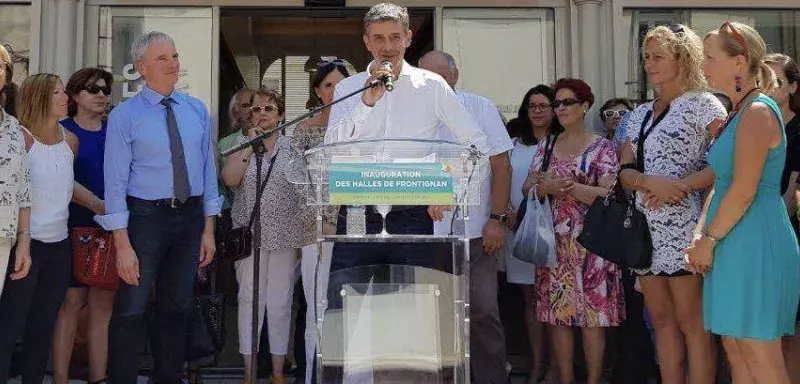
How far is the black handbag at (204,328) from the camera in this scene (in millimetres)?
5059

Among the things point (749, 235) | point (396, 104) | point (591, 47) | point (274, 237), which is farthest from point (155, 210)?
point (591, 47)

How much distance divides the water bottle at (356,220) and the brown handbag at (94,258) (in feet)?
6.53

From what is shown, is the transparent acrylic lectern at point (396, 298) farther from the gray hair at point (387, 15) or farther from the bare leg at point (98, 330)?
the bare leg at point (98, 330)

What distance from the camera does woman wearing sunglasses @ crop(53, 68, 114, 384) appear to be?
4758mm

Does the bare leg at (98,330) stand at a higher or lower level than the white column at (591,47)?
lower

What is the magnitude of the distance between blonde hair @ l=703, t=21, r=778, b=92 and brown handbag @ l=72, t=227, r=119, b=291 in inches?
131

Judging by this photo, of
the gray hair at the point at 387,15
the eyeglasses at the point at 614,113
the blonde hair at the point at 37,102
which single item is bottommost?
the blonde hair at the point at 37,102

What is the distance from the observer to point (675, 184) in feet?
12.6

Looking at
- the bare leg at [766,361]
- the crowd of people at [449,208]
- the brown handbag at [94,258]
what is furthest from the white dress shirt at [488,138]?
the brown handbag at [94,258]

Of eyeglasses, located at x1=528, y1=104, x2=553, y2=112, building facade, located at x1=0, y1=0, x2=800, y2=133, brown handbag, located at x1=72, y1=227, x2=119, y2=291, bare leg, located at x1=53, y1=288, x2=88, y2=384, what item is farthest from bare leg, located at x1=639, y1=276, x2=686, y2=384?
bare leg, located at x1=53, y1=288, x2=88, y2=384

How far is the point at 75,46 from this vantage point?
599cm

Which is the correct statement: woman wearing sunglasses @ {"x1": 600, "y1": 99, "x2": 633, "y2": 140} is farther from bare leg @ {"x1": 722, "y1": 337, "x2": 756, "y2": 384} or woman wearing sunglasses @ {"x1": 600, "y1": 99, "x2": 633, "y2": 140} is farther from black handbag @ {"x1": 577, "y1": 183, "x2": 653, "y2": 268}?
bare leg @ {"x1": 722, "y1": 337, "x2": 756, "y2": 384}

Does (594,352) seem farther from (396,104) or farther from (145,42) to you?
(145,42)

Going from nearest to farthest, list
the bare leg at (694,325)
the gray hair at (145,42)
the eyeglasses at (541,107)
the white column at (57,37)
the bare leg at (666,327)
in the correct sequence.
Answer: the bare leg at (694,325) < the bare leg at (666,327) < the gray hair at (145,42) < the eyeglasses at (541,107) < the white column at (57,37)
